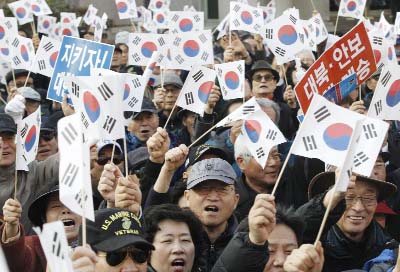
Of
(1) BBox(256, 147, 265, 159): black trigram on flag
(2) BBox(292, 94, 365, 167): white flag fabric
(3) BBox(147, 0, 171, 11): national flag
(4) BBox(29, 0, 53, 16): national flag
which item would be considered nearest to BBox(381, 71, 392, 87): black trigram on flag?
(1) BBox(256, 147, 265, 159): black trigram on flag

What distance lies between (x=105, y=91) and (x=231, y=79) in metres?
4.00

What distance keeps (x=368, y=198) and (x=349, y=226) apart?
8.3 inches

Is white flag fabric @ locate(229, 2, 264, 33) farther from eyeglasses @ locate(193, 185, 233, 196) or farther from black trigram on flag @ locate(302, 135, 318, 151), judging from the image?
black trigram on flag @ locate(302, 135, 318, 151)

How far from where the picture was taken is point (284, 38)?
10.5 m

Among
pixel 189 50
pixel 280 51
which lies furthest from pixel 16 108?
pixel 280 51

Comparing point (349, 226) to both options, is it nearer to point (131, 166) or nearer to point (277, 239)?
point (277, 239)

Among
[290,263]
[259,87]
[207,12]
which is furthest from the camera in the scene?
[207,12]

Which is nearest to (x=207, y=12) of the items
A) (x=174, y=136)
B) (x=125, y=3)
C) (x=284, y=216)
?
(x=125, y=3)

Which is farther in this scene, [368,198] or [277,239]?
[368,198]

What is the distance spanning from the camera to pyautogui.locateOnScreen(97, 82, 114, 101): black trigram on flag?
18.0 ft

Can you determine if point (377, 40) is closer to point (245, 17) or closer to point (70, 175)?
point (245, 17)

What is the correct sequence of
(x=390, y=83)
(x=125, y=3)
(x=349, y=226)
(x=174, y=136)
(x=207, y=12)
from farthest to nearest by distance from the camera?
(x=207, y=12)
(x=125, y=3)
(x=174, y=136)
(x=390, y=83)
(x=349, y=226)

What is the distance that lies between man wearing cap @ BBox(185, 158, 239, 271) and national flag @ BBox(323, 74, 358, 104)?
929mm

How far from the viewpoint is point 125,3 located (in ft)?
49.2
